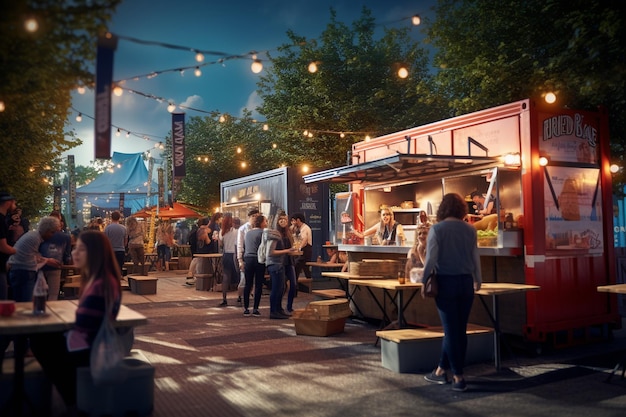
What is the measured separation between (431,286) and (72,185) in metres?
21.6

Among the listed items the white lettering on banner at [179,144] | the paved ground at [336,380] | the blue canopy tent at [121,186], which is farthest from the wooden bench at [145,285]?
the blue canopy tent at [121,186]

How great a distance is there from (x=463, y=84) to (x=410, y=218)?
543cm

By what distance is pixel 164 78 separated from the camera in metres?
8.82

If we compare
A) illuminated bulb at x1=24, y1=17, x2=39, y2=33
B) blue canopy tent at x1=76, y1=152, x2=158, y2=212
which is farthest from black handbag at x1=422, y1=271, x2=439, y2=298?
blue canopy tent at x1=76, y1=152, x2=158, y2=212

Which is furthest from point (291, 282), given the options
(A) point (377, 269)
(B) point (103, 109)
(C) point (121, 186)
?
(C) point (121, 186)

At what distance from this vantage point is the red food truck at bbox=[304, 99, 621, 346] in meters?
7.19

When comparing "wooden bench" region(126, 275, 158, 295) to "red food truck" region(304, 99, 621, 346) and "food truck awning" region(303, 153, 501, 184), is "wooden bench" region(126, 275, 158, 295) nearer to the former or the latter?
"food truck awning" region(303, 153, 501, 184)

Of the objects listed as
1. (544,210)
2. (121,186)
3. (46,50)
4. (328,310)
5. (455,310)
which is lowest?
(328,310)

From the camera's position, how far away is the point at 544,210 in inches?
285

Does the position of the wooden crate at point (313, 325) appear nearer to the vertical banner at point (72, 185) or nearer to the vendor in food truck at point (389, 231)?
the vendor in food truck at point (389, 231)

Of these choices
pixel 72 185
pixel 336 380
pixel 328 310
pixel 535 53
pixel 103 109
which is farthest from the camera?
pixel 72 185

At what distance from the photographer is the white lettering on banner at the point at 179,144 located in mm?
15523

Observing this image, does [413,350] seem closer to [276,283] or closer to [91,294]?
[91,294]

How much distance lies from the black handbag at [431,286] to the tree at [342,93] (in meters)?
13.6
